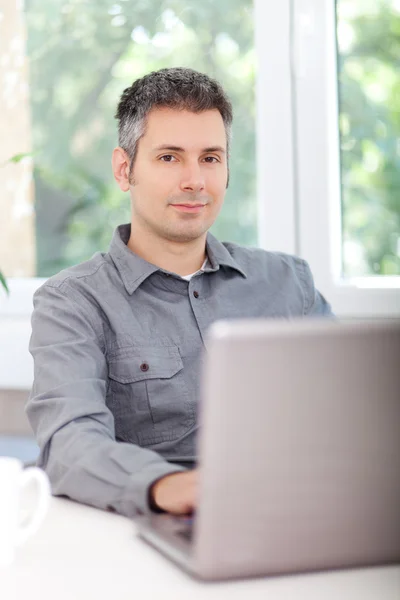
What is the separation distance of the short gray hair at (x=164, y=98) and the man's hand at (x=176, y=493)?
3.12 ft

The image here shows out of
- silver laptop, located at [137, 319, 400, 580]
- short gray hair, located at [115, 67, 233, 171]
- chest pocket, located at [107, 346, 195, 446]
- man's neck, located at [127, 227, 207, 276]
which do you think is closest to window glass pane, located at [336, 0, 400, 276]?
short gray hair, located at [115, 67, 233, 171]

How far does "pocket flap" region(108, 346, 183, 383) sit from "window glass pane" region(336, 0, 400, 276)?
90 cm

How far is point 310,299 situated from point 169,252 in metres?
0.33

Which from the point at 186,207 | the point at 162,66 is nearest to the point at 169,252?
the point at 186,207

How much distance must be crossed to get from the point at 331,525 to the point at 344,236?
167cm

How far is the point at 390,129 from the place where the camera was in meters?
2.39

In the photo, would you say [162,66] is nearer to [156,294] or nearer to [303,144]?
[303,144]

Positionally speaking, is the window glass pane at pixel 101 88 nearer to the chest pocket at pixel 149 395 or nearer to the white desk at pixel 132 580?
the chest pocket at pixel 149 395

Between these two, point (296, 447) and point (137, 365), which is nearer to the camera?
point (296, 447)

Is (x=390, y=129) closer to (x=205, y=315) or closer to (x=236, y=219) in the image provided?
(x=236, y=219)

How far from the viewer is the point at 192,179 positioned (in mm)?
1809

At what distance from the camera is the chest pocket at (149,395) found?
1.68 metres

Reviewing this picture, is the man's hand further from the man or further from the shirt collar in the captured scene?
the shirt collar

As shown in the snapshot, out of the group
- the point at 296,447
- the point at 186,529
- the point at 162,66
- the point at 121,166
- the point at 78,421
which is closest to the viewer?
the point at 296,447
